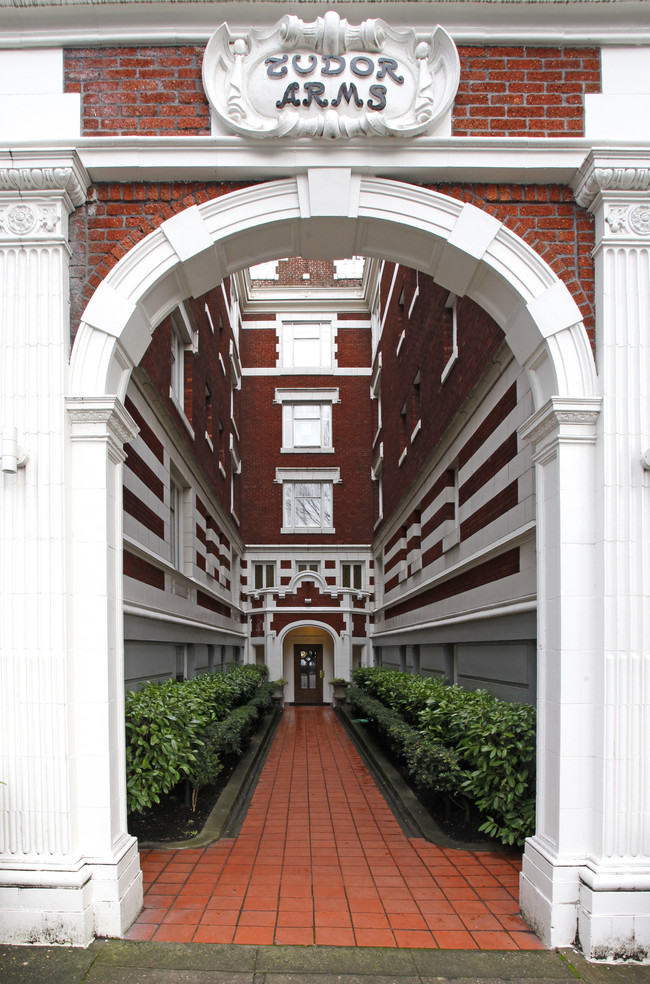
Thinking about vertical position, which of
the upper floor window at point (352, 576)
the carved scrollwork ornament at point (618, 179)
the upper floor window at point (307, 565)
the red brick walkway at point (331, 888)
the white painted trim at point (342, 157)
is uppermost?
the white painted trim at point (342, 157)

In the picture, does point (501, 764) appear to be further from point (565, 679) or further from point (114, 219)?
point (114, 219)

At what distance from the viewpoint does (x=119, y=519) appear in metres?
5.97

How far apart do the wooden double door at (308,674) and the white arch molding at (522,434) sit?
2406 cm

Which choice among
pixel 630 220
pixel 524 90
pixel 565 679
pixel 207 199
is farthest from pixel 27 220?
pixel 565 679

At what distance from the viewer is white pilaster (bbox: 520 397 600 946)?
17.6 ft

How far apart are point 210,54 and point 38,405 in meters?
2.90

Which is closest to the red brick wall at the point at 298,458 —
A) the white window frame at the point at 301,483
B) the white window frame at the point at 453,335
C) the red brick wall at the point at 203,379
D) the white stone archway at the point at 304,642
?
the white window frame at the point at 301,483

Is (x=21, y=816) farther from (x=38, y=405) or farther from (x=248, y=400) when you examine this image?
(x=248, y=400)

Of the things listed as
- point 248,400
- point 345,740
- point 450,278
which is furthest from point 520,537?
point 248,400

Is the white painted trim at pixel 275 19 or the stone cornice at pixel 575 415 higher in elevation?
the white painted trim at pixel 275 19

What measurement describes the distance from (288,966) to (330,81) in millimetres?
6169

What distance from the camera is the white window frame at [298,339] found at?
2969 cm

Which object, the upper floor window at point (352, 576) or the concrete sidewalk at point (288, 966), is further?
the upper floor window at point (352, 576)

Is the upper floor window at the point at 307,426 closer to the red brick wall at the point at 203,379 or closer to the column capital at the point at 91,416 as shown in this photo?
the red brick wall at the point at 203,379
